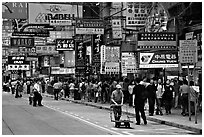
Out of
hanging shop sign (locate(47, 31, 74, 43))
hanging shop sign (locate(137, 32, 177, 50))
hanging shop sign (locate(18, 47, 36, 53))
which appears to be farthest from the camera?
hanging shop sign (locate(18, 47, 36, 53))

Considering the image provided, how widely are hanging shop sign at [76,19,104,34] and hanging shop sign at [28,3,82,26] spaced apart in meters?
0.44

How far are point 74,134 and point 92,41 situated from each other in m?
28.4

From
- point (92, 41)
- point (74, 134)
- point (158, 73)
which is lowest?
point (74, 134)

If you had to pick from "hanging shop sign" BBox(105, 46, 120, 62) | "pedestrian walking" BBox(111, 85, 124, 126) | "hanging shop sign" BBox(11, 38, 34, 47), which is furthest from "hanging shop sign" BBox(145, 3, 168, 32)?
"hanging shop sign" BBox(11, 38, 34, 47)

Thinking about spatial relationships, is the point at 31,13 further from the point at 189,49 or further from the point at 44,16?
the point at 189,49

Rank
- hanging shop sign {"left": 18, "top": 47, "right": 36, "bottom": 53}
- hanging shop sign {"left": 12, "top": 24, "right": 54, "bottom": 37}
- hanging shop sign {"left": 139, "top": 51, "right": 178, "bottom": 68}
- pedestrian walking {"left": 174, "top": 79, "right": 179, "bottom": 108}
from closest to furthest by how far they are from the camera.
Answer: hanging shop sign {"left": 139, "top": 51, "right": 178, "bottom": 68} → pedestrian walking {"left": 174, "top": 79, "right": 179, "bottom": 108} → hanging shop sign {"left": 12, "top": 24, "right": 54, "bottom": 37} → hanging shop sign {"left": 18, "top": 47, "right": 36, "bottom": 53}

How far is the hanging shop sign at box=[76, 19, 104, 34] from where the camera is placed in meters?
25.6

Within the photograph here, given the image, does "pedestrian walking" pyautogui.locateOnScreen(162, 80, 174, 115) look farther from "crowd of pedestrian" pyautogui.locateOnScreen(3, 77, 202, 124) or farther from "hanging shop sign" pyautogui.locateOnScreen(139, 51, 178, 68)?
"hanging shop sign" pyautogui.locateOnScreen(139, 51, 178, 68)

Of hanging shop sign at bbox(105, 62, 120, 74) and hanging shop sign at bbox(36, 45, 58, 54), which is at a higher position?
hanging shop sign at bbox(36, 45, 58, 54)

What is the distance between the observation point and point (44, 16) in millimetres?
25141

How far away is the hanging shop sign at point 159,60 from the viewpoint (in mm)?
22625

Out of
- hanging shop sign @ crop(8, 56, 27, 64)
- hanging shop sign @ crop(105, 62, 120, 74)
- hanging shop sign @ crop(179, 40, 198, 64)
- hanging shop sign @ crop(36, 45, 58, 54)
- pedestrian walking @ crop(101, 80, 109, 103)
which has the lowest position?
pedestrian walking @ crop(101, 80, 109, 103)

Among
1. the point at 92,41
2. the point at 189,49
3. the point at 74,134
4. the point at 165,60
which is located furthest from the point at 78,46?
the point at 74,134

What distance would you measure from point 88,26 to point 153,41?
4667 mm
